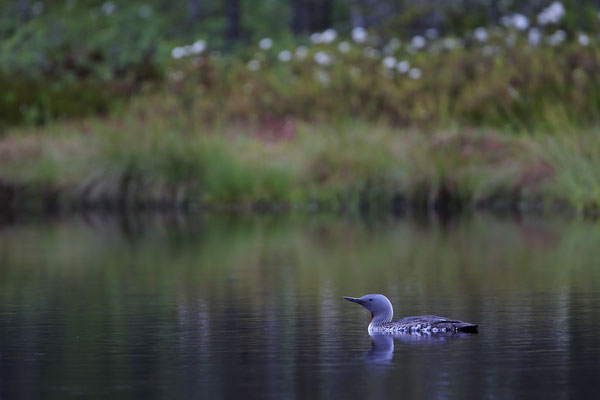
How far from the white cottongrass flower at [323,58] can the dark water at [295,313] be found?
12.5 meters

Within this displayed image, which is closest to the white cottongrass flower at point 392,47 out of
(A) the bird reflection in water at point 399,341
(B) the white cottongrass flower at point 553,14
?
(B) the white cottongrass flower at point 553,14

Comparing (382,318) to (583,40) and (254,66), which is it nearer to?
(583,40)

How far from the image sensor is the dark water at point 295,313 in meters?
7.58

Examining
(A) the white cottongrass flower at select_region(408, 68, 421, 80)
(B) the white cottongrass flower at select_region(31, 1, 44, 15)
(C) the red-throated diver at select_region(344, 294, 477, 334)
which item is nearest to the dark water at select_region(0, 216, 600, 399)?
(C) the red-throated diver at select_region(344, 294, 477, 334)

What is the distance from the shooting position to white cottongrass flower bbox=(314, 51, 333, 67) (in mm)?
32688

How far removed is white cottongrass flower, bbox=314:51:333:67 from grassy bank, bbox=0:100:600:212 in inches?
132

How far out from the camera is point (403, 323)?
9.34 m

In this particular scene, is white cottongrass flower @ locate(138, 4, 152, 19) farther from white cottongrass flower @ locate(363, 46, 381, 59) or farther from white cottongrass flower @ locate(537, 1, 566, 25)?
white cottongrass flower @ locate(537, 1, 566, 25)

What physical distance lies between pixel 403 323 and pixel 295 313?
1.70 m

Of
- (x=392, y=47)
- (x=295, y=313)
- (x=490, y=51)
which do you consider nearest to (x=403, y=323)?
(x=295, y=313)

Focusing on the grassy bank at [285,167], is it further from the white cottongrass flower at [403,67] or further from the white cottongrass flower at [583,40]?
the white cottongrass flower at [583,40]

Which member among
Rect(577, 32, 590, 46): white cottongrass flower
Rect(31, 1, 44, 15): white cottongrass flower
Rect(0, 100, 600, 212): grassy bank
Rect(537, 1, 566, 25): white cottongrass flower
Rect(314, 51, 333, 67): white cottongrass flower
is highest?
Rect(31, 1, 44, 15): white cottongrass flower

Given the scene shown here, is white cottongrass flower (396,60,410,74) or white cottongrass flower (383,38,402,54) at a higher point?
white cottongrass flower (383,38,402,54)

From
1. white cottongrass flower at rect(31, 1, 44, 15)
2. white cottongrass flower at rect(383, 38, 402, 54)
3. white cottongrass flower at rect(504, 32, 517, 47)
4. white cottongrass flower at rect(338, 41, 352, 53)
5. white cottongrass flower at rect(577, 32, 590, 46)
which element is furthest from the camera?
white cottongrass flower at rect(31, 1, 44, 15)
